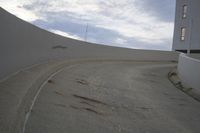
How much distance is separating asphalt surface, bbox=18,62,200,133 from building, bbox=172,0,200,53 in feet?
97.5

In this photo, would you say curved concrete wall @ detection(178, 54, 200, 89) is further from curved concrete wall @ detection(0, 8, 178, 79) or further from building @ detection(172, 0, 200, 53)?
building @ detection(172, 0, 200, 53)

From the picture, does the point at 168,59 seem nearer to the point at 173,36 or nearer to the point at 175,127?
the point at 173,36

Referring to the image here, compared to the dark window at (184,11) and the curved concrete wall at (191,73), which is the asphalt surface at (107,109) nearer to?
the curved concrete wall at (191,73)

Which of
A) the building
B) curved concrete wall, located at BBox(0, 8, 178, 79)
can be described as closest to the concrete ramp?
curved concrete wall, located at BBox(0, 8, 178, 79)

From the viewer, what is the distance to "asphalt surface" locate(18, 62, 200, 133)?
9547 mm

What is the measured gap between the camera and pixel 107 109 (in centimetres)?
1192

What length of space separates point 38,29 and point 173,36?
35396 millimetres

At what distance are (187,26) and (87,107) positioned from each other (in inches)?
1558

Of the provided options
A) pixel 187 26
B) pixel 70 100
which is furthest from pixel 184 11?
pixel 70 100

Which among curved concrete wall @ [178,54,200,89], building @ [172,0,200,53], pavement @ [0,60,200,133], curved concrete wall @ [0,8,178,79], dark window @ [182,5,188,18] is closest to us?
pavement @ [0,60,200,133]

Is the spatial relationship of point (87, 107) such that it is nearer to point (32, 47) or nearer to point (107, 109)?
point (107, 109)

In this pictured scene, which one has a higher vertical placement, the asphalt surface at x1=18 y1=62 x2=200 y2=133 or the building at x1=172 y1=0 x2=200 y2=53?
the building at x1=172 y1=0 x2=200 y2=53

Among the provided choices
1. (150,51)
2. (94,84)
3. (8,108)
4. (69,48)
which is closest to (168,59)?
(150,51)

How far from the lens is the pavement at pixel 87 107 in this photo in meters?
9.27
